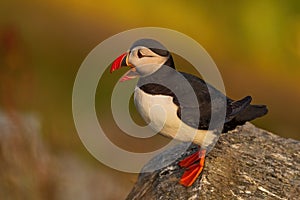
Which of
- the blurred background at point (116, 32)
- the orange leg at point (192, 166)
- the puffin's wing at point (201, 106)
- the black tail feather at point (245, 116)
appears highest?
the puffin's wing at point (201, 106)

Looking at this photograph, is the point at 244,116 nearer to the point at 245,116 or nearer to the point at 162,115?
the point at 245,116

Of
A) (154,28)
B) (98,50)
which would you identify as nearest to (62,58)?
(98,50)

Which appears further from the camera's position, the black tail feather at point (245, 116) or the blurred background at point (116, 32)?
the blurred background at point (116, 32)

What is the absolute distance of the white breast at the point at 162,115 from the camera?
6363 millimetres

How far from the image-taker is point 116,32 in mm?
15180

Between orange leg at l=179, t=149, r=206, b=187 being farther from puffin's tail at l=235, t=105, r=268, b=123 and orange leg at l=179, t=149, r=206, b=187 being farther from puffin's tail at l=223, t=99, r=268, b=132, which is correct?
puffin's tail at l=235, t=105, r=268, b=123

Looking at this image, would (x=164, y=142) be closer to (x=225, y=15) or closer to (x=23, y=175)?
(x=23, y=175)

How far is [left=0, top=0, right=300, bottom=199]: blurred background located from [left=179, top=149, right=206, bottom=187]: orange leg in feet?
5.85

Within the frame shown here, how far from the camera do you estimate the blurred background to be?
10.2m

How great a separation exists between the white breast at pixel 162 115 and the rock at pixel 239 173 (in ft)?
1.56

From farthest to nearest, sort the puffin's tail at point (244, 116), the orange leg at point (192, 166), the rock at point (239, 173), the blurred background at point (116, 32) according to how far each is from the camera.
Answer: the blurred background at point (116, 32) → the puffin's tail at point (244, 116) → the orange leg at point (192, 166) → the rock at point (239, 173)

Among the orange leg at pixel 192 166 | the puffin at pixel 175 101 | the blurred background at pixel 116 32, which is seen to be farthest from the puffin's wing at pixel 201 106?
A: the blurred background at pixel 116 32

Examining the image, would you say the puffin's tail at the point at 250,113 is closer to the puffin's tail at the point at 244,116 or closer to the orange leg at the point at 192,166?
the puffin's tail at the point at 244,116

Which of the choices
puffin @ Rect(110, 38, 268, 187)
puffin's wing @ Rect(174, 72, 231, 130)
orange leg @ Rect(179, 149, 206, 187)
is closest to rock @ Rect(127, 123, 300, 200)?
orange leg @ Rect(179, 149, 206, 187)
